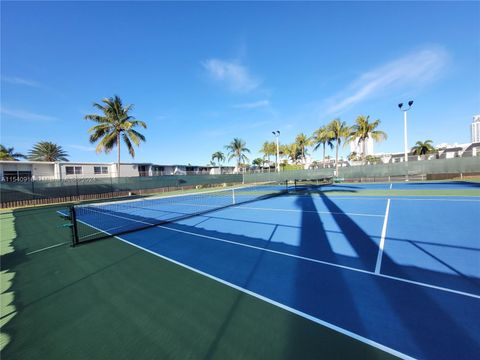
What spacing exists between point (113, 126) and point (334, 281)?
1146 inches

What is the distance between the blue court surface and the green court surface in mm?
343

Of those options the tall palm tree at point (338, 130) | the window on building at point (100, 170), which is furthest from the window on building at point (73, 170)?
the tall palm tree at point (338, 130)

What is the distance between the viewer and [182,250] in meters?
5.98

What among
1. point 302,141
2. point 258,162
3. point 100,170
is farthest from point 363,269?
point 258,162

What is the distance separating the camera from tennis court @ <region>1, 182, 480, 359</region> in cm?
259

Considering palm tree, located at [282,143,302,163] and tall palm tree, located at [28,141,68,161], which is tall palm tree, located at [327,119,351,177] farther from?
tall palm tree, located at [28,141,68,161]

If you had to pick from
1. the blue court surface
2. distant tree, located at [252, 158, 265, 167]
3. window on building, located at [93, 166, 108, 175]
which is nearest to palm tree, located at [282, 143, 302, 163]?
distant tree, located at [252, 158, 265, 167]

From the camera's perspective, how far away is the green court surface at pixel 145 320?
257 centimetres

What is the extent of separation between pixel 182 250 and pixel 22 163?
33777 mm

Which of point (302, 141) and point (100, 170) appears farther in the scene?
point (302, 141)

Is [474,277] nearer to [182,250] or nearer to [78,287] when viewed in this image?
[182,250]

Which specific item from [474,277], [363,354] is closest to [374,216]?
[474,277]

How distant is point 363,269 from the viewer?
14.4 feet

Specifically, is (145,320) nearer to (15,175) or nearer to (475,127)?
(15,175)
